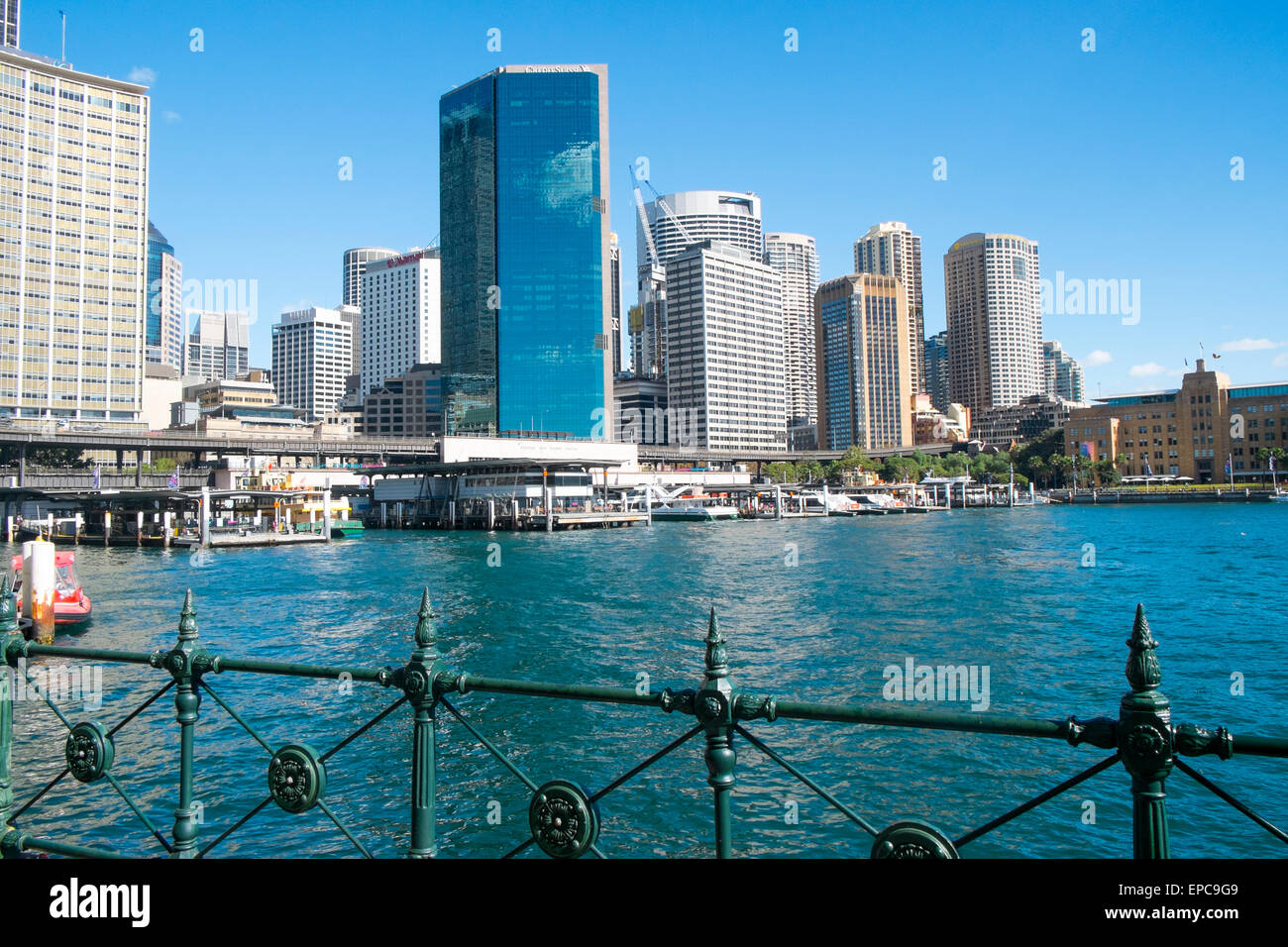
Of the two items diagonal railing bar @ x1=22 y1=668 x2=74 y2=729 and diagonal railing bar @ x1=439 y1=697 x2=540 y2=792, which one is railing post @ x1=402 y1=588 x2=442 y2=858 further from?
diagonal railing bar @ x1=22 y1=668 x2=74 y2=729

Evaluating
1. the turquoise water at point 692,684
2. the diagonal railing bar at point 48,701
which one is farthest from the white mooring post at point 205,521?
the diagonal railing bar at point 48,701

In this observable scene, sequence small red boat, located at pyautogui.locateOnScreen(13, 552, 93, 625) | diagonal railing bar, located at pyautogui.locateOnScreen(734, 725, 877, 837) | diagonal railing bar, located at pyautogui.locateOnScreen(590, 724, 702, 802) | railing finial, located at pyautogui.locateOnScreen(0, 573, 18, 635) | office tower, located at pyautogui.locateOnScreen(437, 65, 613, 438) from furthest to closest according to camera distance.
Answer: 1. office tower, located at pyautogui.locateOnScreen(437, 65, 613, 438)
2. small red boat, located at pyautogui.locateOnScreen(13, 552, 93, 625)
3. railing finial, located at pyautogui.locateOnScreen(0, 573, 18, 635)
4. diagonal railing bar, located at pyautogui.locateOnScreen(590, 724, 702, 802)
5. diagonal railing bar, located at pyautogui.locateOnScreen(734, 725, 877, 837)

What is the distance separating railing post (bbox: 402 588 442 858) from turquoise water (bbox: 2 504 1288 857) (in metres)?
7.49

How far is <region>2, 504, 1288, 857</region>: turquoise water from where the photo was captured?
533 inches

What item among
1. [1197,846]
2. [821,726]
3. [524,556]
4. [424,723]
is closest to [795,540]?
[524,556]

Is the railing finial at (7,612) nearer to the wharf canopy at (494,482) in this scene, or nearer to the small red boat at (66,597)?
the small red boat at (66,597)

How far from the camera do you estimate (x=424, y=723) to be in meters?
5.52

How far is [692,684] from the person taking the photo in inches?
843

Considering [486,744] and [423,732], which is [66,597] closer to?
[423,732]

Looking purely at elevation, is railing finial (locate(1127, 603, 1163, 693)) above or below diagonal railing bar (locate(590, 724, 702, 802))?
above

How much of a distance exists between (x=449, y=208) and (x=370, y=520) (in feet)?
299

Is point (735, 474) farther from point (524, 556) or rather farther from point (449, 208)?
point (524, 556)

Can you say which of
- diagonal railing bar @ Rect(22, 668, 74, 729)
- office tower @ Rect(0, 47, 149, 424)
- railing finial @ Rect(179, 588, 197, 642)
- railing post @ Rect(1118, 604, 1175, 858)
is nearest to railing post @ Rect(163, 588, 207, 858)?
railing finial @ Rect(179, 588, 197, 642)

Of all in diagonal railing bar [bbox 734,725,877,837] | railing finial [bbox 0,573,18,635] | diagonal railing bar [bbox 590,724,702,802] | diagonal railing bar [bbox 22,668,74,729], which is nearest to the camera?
diagonal railing bar [bbox 734,725,877,837]
